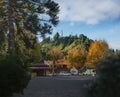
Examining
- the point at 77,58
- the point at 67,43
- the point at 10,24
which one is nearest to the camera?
the point at 10,24

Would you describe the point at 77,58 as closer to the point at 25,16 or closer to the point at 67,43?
the point at 67,43

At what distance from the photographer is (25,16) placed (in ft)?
129

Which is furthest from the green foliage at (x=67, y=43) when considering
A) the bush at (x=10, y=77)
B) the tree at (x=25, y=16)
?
the bush at (x=10, y=77)

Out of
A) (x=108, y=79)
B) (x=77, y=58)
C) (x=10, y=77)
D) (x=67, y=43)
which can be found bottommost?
(x=10, y=77)

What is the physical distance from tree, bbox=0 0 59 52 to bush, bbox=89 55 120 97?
29836 mm

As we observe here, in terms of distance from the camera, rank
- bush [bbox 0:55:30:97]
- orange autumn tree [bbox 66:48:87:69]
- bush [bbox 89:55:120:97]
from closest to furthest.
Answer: bush [bbox 89:55:120:97], bush [bbox 0:55:30:97], orange autumn tree [bbox 66:48:87:69]

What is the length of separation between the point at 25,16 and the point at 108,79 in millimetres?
31267

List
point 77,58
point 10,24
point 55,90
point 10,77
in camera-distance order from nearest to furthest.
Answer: point 10,77, point 55,90, point 10,24, point 77,58

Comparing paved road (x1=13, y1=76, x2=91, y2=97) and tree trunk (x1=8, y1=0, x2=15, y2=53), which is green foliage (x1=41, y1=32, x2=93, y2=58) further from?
paved road (x1=13, y1=76, x2=91, y2=97)

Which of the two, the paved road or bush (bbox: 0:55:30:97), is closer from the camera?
bush (bbox: 0:55:30:97)

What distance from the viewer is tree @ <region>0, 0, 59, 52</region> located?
3862cm

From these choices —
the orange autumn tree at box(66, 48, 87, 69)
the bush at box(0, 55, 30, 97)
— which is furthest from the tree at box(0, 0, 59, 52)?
the orange autumn tree at box(66, 48, 87, 69)

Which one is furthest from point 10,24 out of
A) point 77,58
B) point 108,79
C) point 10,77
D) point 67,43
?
point 67,43

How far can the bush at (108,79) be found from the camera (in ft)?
27.8
